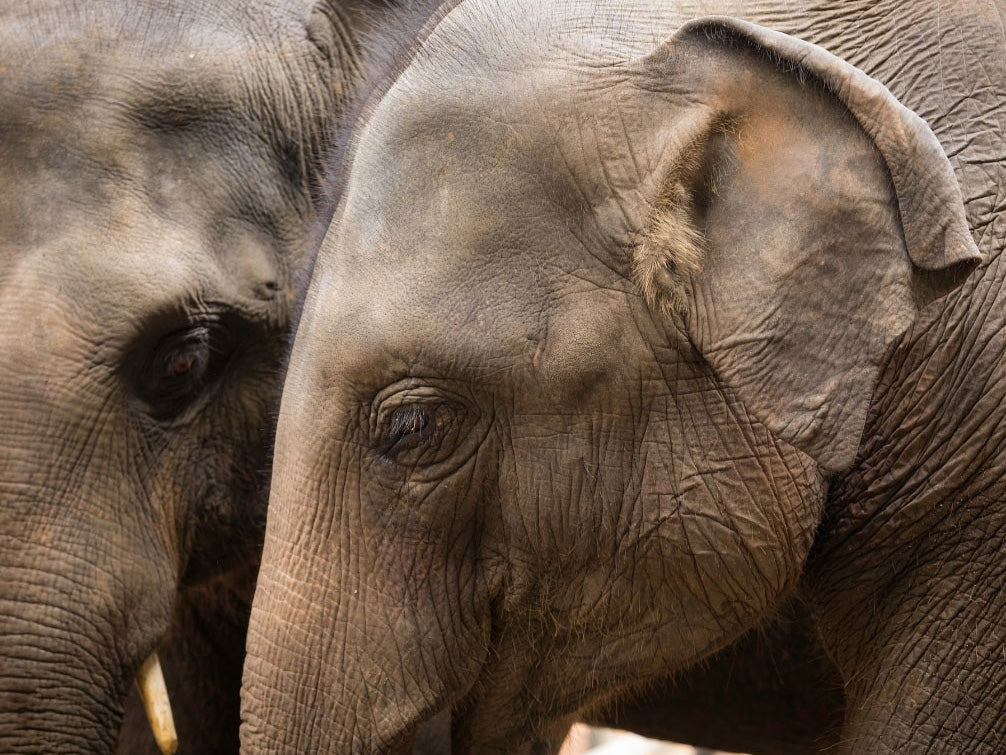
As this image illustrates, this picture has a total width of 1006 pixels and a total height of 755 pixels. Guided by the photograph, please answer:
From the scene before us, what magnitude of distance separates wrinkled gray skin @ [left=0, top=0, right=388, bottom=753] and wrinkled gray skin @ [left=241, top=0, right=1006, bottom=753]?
62 centimetres

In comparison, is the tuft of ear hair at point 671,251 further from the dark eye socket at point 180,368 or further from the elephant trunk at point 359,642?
the dark eye socket at point 180,368

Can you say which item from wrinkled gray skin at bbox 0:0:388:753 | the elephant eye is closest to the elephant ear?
the elephant eye

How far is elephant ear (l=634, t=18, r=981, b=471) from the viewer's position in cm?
196

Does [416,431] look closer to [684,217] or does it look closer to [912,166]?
[684,217]

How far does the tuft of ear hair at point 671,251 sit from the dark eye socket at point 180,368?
4.22ft

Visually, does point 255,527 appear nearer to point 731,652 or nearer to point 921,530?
point 731,652

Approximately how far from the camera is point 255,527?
10.8ft

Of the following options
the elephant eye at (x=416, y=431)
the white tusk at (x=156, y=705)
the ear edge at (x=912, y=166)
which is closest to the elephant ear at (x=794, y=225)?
the ear edge at (x=912, y=166)

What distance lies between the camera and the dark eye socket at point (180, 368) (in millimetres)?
3107

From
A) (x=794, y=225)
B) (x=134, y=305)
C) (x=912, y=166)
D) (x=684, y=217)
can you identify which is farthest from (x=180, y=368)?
(x=912, y=166)

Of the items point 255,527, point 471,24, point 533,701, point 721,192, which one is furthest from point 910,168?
point 255,527

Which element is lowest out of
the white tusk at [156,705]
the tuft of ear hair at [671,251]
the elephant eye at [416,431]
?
the white tusk at [156,705]

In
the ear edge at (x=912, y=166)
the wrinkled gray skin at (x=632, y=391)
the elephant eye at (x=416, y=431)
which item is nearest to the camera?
the ear edge at (x=912, y=166)

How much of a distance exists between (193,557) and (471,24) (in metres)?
1.44
